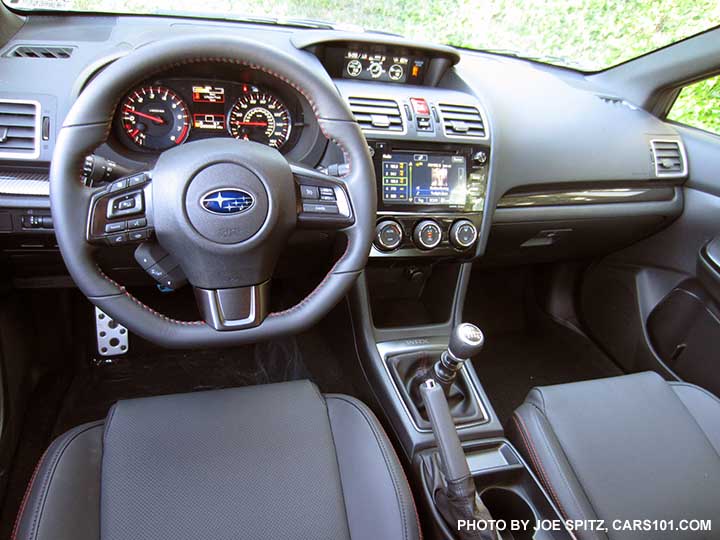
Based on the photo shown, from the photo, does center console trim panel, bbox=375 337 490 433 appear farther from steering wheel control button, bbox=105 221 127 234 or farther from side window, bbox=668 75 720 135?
side window, bbox=668 75 720 135

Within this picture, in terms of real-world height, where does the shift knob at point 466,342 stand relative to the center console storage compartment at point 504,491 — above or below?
above

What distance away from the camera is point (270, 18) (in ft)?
5.10

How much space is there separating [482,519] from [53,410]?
54.6 inches

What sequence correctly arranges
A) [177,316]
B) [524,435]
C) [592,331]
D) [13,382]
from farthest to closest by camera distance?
[592,331], [177,316], [13,382], [524,435]

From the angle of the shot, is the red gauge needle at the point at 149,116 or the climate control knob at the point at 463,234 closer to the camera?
the red gauge needle at the point at 149,116

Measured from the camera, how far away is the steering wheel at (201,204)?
2.83 ft

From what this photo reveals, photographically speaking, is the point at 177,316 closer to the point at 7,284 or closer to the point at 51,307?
the point at 51,307

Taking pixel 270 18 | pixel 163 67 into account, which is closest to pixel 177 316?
pixel 270 18

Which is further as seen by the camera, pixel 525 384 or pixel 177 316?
pixel 525 384

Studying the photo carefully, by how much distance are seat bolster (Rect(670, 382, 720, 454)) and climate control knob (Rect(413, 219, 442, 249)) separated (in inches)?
28.8

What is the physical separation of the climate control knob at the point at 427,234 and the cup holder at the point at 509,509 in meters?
0.62

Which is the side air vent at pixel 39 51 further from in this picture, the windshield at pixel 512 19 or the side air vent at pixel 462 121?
the side air vent at pixel 462 121

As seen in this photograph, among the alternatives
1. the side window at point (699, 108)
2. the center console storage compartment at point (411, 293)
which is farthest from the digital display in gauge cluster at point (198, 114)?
the side window at point (699, 108)

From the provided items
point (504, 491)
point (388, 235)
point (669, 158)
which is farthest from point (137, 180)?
point (669, 158)
